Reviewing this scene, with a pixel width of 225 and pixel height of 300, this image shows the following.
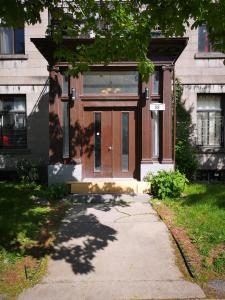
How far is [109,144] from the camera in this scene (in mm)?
12047

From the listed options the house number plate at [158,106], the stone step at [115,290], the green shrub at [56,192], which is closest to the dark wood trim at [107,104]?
the house number plate at [158,106]

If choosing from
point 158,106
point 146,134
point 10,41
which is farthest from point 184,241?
point 10,41

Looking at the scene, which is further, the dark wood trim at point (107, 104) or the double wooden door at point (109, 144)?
the double wooden door at point (109, 144)

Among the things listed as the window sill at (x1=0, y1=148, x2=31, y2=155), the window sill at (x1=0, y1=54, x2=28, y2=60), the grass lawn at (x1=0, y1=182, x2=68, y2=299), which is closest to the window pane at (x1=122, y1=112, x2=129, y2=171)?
the grass lawn at (x1=0, y1=182, x2=68, y2=299)

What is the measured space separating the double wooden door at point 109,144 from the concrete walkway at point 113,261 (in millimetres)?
2552

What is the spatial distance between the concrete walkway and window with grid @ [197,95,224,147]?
564 centimetres

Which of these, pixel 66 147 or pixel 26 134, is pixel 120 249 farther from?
pixel 26 134

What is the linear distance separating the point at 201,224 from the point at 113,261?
2.37 m

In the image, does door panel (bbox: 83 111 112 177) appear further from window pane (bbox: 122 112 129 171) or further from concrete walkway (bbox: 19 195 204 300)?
concrete walkway (bbox: 19 195 204 300)

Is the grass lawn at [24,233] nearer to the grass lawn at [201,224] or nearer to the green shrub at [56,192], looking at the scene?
the green shrub at [56,192]

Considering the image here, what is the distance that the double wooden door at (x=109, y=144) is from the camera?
11.9m

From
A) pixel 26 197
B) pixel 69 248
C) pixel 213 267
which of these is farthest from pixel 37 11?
pixel 26 197

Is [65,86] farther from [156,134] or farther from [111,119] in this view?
[156,134]

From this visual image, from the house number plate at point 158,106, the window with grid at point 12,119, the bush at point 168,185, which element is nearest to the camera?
the bush at point 168,185
